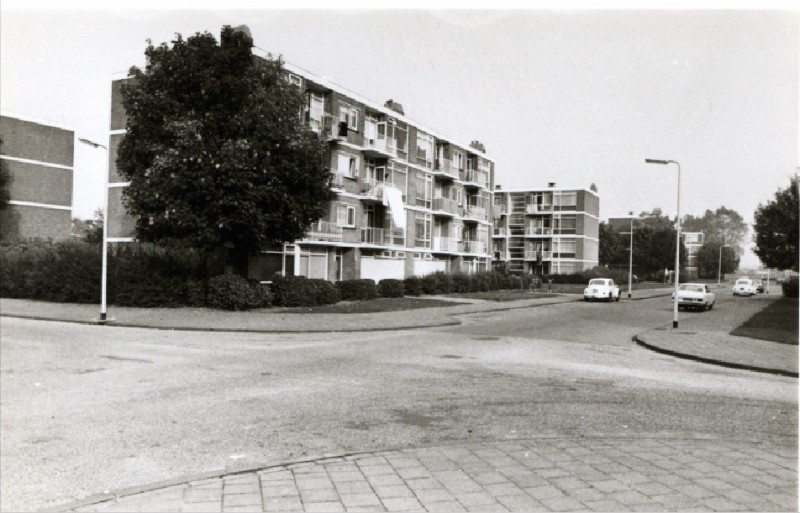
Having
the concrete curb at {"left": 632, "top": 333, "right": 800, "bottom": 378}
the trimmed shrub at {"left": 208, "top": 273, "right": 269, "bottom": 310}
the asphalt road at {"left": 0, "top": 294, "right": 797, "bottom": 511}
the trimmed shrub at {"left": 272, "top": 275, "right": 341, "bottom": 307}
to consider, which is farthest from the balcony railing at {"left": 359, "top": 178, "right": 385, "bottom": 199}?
the concrete curb at {"left": 632, "top": 333, "right": 800, "bottom": 378}

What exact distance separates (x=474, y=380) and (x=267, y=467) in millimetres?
5129

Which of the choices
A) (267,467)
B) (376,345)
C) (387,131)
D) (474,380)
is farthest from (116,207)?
(267,467)

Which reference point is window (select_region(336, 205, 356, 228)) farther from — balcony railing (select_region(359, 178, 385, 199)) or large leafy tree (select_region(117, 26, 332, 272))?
large leafy tree (select_region(117, 26, 332, 272))

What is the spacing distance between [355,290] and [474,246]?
22648 mm

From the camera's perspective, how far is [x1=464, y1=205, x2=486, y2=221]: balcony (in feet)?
160

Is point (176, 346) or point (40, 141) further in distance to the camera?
point (40, 141)

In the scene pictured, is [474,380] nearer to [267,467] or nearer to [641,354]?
[267,467]

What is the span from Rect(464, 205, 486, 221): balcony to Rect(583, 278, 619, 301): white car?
13218 millimetres

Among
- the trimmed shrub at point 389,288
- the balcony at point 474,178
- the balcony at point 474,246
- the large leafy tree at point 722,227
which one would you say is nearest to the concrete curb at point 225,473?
the trimmed shrub at point 389,288

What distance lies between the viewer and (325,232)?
30688 mm

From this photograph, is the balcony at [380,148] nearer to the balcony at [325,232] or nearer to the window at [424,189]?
the window at [424,189]

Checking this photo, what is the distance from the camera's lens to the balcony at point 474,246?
1893 inches

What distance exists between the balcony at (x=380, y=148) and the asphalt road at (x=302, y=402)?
73.0 feet

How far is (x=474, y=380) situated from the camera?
9211mm
